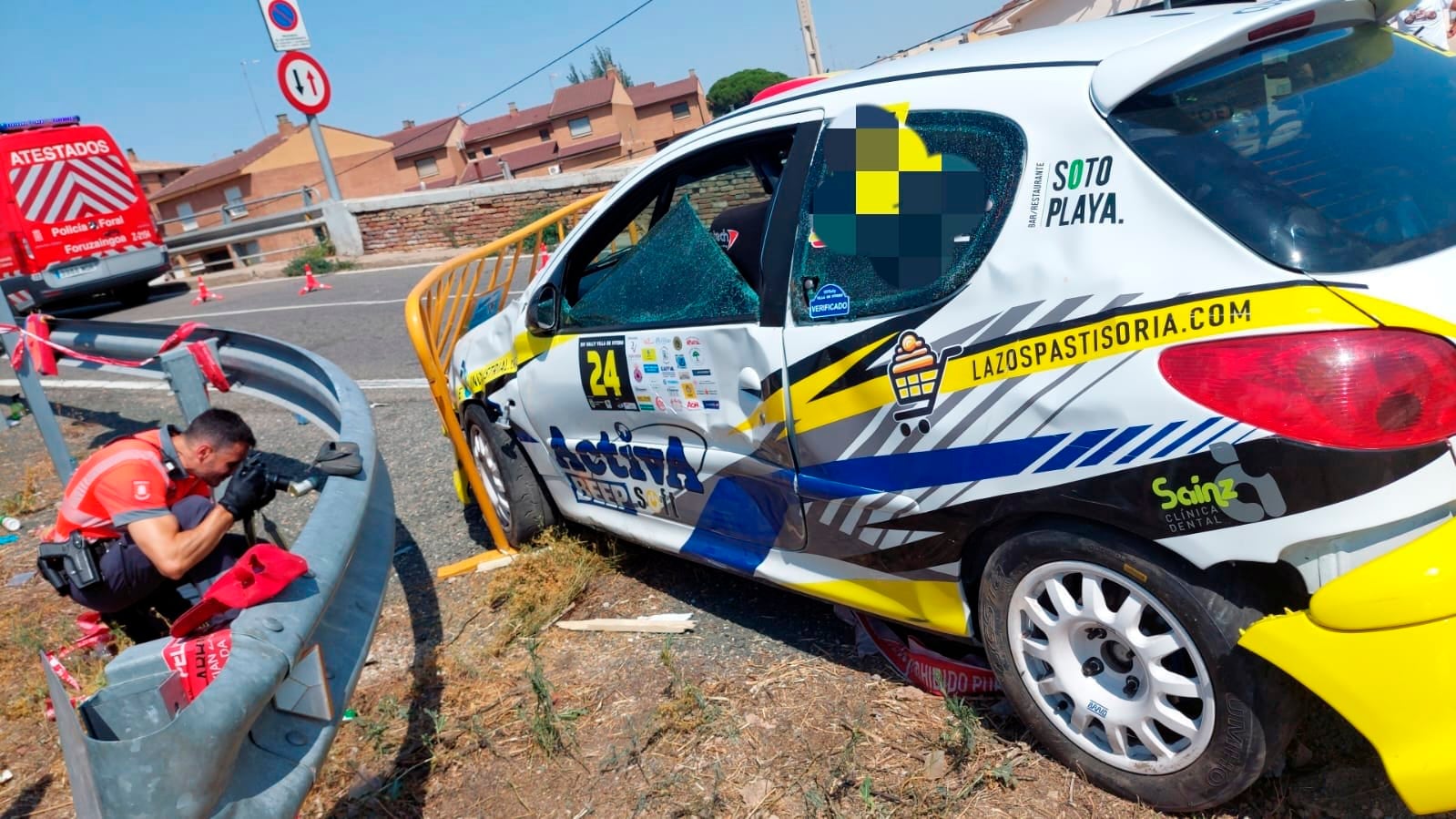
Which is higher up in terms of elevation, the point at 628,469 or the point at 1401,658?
the point at 628,469

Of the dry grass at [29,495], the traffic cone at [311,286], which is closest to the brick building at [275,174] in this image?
the traffic cone at [311,286]

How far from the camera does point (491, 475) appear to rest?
4.80m

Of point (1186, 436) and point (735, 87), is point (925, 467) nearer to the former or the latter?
point (1186, 436)

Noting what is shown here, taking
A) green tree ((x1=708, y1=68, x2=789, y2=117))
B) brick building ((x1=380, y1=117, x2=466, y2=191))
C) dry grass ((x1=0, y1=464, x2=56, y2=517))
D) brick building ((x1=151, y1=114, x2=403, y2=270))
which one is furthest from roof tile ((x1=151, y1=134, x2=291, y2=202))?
dry grass ((x1=0, y1=464, x2=56, y2=517))

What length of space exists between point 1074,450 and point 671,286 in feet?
5.64

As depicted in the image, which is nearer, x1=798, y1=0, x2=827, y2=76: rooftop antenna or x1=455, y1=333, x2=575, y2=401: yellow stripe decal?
x1=455, y1=333, x2=575, y2=401: yellow stripe decal

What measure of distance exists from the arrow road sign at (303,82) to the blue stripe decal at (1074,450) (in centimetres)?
1700

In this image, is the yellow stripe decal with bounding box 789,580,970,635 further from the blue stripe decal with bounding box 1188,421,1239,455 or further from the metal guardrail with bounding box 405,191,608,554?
the metal guardrail with bounding box 405,191,608,554

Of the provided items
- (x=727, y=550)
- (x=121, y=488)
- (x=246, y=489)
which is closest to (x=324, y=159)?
(x=121, y=488)

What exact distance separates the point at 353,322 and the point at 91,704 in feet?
31.6

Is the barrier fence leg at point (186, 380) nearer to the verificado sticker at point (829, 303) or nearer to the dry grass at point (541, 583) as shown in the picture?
the dry grass at point (541, 583)

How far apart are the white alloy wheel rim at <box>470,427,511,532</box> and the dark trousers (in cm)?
112

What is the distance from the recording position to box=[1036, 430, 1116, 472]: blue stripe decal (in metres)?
2.20

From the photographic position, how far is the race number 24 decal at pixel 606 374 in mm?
3613
